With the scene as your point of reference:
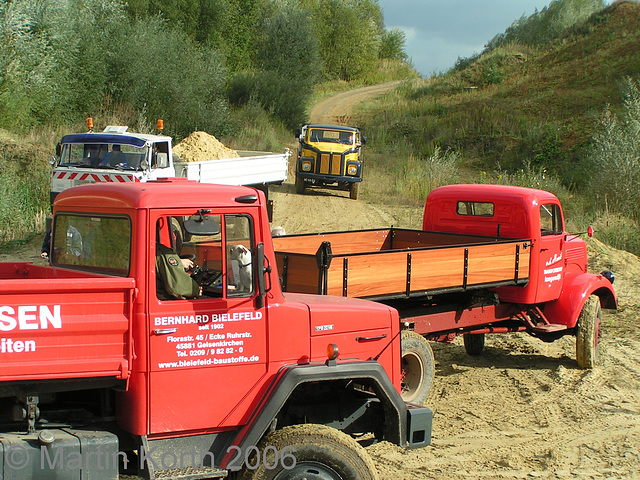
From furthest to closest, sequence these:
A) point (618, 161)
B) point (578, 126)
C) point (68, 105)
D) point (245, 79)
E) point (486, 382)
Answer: point (245, 79) → point (578, 126) → point (68, 105) → point (618, 161) → point (486, 382)

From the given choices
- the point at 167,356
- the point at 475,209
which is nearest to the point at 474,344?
the point at 475,209

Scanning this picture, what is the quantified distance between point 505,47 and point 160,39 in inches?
1123

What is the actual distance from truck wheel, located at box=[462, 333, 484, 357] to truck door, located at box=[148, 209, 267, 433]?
581 cm

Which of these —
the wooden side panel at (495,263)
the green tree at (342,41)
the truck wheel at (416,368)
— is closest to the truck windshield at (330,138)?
the wooden side panel at (495,263)

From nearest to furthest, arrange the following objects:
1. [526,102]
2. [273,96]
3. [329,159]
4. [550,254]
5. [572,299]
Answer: [550,254] → [572,299] → [329,159] → [526,102] → [273,96]

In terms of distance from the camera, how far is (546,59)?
4150 cm

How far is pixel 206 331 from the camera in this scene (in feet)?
13.7

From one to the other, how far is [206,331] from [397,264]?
3323 mm

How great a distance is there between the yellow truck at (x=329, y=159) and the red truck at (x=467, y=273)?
1178 centimetres

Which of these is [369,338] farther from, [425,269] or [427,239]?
[427,239]

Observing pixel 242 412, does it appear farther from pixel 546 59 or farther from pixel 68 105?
pixel 546 59

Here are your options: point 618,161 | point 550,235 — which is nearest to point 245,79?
point 618,161

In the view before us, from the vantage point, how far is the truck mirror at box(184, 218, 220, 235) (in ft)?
13.8

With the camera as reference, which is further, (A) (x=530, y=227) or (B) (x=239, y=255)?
(A) (x=530, y=227)
